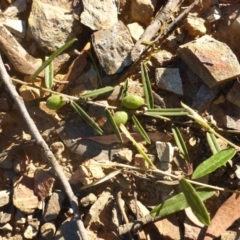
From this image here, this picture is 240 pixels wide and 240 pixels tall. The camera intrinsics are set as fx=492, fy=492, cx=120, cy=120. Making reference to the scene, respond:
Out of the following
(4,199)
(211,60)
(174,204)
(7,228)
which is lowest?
(7,228)

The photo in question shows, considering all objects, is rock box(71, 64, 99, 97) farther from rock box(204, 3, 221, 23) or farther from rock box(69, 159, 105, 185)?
rock box(204, 3, 221, 23)

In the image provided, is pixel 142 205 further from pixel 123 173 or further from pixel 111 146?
pixel 111 146

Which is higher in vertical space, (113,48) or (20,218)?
(113,48)

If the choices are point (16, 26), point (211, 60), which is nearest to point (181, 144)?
point (211, 60)

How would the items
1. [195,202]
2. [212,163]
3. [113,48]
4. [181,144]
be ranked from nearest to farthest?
[195,202]
[212,163]
[181,144]
[113,48]

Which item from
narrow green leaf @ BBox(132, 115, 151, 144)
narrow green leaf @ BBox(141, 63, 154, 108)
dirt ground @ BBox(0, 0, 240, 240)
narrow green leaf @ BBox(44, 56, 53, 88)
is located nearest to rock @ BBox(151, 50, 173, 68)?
dirt ground @ BBox(0, 0, 240, 240)

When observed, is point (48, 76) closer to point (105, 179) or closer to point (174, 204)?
point (105, 179)

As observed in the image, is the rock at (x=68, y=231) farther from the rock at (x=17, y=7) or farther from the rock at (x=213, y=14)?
the rock at (x=213, y=14)
